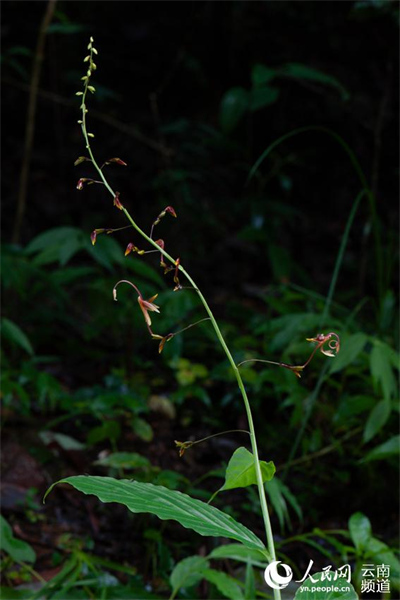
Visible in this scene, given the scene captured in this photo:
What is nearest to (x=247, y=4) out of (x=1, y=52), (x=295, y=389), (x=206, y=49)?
(x=206, y=49)

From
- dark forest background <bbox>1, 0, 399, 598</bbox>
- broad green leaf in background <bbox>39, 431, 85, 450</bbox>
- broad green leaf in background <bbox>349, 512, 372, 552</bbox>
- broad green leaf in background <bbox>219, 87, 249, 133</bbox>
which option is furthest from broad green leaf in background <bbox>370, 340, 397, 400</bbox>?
broad green leaf in background <bbox>219, 87, 249, 133</bbox>

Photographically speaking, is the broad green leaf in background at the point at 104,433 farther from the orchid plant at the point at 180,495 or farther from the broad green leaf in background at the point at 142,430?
the orchid plant at the point at 180,495

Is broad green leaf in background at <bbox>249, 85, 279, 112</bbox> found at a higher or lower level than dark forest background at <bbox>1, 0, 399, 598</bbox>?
higher

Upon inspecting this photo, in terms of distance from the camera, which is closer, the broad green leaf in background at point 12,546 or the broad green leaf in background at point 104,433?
the broad green leaf in background at point 12,546

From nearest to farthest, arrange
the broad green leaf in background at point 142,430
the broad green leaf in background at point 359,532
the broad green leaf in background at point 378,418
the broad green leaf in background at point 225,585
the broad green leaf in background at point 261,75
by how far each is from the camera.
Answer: the broad green leaf in background at point 225,585, the broad green leaf in background at point 359,532, the broad green leaf in background at point 378,418, the broad green leaf in background at point 142,430, the broad green leaf in background at point 261,75

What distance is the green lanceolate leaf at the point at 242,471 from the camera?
646 millimetres

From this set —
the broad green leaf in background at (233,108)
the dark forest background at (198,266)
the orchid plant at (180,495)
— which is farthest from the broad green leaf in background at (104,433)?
the broad green leaf in background at (233,108)

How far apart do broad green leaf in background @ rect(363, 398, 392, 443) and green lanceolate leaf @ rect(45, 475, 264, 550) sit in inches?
28.6

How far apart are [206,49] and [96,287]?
1.59 meters

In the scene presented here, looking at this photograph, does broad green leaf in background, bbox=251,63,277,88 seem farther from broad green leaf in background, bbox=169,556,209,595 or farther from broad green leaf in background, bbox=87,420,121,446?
broad green leaf in background, bbox=169,556,209,595

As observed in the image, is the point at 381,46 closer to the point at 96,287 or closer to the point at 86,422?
the point at 96,287

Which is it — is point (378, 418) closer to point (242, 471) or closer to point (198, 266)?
point (242, 471)

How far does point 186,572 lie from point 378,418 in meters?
0.52

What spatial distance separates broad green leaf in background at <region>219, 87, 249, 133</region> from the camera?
89.6 inches
